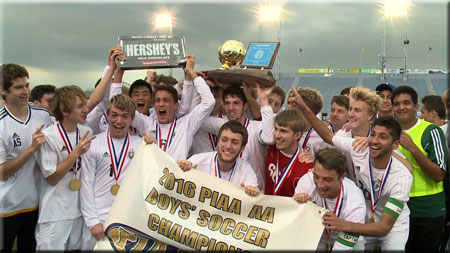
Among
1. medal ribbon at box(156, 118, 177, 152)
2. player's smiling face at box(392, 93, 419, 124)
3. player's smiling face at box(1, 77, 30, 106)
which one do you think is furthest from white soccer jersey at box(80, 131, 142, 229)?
player's smiling face at box(392, 93, 419, 124)

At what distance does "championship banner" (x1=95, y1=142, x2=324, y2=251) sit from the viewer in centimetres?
321

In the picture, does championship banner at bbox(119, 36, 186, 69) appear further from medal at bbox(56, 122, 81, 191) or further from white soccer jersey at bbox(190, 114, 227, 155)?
medal at bbox(56, 122, 81, 191)

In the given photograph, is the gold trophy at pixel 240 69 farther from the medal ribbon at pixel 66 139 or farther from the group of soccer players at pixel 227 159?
the medal ribbon at pixel 66 139

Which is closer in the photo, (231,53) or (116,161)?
(116,161)

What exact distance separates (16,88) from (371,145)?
3.47m

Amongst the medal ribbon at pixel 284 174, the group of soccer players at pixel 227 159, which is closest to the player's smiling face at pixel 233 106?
the group of soccer players at pixel 227 159

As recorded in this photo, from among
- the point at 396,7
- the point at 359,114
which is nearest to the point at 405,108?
the point at 359,114

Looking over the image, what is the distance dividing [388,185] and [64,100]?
3172 mm

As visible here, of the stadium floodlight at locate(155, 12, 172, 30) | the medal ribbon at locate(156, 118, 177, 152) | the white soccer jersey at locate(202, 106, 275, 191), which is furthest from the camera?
the stadium floodlight at locate(155, 12, 172, 30)

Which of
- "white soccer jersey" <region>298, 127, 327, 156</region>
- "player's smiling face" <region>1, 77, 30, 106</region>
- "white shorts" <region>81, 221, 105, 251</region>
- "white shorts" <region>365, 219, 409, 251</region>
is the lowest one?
"white shorts" <region>81, 221, 105, 251</region>

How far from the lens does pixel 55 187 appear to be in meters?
3.66

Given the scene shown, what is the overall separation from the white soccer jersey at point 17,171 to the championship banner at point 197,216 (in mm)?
1006

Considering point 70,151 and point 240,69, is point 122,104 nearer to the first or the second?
point 70,151

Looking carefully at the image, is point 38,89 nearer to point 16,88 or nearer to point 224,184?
point 16,88
